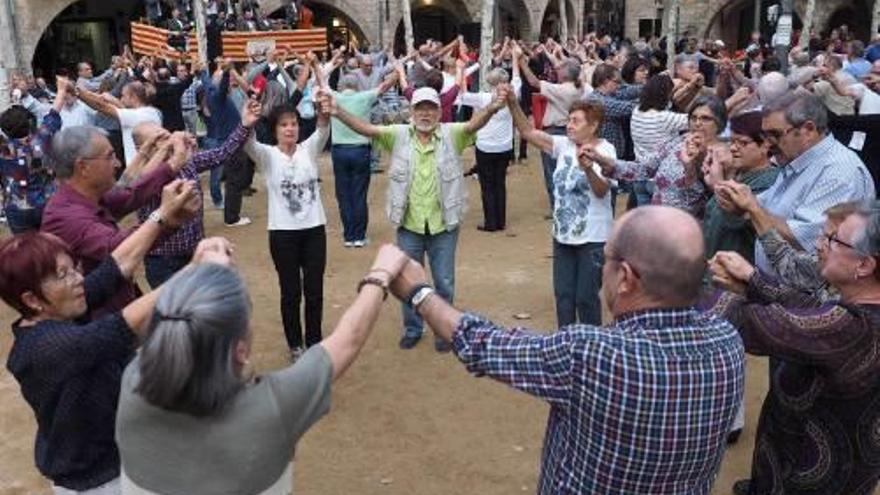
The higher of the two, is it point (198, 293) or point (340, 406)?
point (198, 293)

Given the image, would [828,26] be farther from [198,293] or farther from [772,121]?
[198,293]

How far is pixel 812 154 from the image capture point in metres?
3.70

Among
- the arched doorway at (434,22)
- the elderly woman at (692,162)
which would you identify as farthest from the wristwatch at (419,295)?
the arched doorway at (434,22)

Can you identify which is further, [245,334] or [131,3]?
[131,3]

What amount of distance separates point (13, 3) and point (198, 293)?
875 inches

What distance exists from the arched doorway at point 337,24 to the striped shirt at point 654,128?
20.2m

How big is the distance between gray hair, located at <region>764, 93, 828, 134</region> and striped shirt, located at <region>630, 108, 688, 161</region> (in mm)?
2891

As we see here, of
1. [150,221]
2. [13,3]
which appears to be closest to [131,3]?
[13,3]

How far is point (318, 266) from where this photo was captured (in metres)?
5.55

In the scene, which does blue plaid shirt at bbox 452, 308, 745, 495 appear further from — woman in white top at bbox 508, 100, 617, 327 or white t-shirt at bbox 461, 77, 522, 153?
white t-shirt at bbox 461, 77, 522, 153

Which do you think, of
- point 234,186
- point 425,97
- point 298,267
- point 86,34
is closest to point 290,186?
point 298,267

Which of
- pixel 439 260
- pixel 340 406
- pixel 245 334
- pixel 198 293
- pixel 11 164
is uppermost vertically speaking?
pixel 198 293

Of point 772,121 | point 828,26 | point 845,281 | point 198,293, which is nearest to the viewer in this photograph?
point 198,293

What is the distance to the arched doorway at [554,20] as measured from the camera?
32938 millimetres
